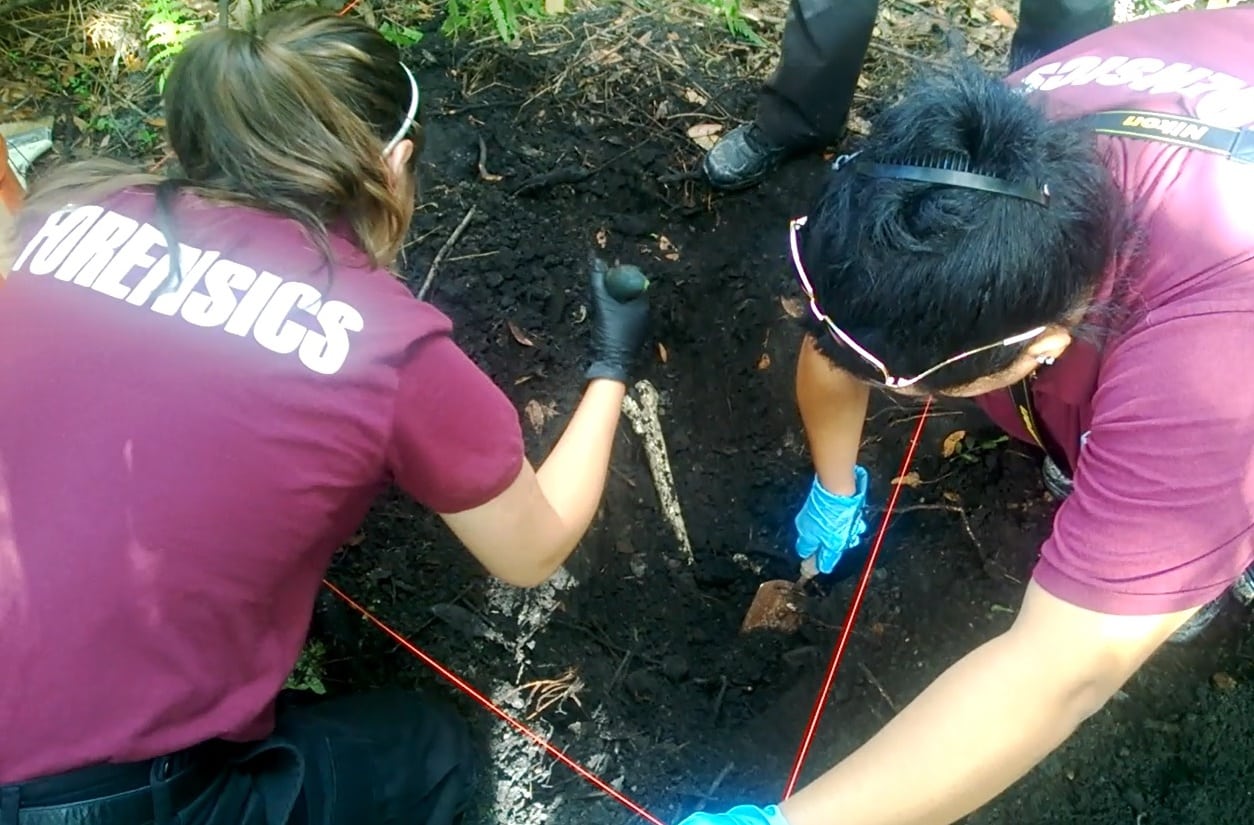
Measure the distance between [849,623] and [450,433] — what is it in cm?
125

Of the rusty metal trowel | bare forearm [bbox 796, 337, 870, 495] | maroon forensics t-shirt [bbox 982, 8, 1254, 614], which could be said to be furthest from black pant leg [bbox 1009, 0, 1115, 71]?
the rusty metal trowel

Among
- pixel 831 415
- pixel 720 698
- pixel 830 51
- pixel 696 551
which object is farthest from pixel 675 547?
pixel 830 51

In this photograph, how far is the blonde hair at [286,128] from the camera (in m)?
1.32

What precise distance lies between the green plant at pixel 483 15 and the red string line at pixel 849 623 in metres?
1.54

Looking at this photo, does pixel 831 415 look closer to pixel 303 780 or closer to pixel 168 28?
pixel 303 780

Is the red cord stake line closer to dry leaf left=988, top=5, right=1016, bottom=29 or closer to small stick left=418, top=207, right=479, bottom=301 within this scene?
small stick left=418, top=207, right=479, bottom=301

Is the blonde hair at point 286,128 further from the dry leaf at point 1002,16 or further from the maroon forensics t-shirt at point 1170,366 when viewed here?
the dry leaf at point 1002,16

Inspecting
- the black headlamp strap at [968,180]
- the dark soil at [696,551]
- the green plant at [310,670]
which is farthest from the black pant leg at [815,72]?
the green plant at [310,670]

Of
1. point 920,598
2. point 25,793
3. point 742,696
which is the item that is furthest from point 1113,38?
point 25,793

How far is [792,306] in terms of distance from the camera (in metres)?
2.51

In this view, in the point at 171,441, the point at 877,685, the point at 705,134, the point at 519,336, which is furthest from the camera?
the point at 705,134

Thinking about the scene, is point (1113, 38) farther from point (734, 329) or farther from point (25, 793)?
point (25, 793)

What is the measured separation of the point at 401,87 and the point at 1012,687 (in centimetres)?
122

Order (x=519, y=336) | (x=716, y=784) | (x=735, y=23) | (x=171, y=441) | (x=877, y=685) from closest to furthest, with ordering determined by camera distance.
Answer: (x=171, y=441) → (x=716, y=784) → (x=877, y=685) → (x=519, y=336) → (x=735, y=23)
